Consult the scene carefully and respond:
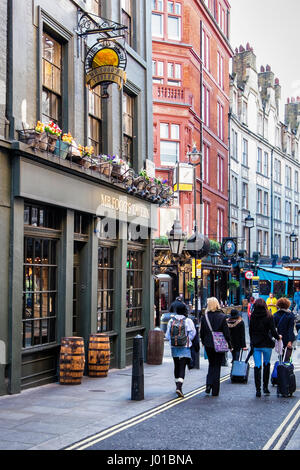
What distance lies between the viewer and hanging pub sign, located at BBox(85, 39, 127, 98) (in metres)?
13.9

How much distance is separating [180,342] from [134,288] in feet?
20.5

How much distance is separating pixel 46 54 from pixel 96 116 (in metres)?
2.56

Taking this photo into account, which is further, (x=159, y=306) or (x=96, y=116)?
(x=159, y=306)

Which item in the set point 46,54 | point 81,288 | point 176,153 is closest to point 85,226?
point 81,288

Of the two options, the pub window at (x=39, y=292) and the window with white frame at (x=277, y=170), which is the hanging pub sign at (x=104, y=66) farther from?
the window with white frame at (x=277, y=170)

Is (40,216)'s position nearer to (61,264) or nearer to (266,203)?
(61,264)

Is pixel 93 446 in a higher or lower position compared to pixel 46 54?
lower

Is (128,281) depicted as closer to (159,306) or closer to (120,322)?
(120,322)

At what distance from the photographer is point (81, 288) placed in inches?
571

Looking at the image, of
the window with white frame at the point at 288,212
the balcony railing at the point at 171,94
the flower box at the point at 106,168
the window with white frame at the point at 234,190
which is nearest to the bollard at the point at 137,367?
the flower box at the point at 106,168

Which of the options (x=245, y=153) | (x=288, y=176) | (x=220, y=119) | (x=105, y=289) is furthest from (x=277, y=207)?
(x=105, y=289)

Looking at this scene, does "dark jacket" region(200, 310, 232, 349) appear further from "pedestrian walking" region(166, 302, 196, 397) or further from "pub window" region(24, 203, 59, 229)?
"pub window" region(24, 203, 59, 229)

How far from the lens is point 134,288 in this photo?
17.8 metres

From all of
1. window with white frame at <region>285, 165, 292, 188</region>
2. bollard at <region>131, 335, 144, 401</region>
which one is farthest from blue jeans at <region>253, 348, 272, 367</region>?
window with white frame at <region>285, 165, 292, 188</region>
